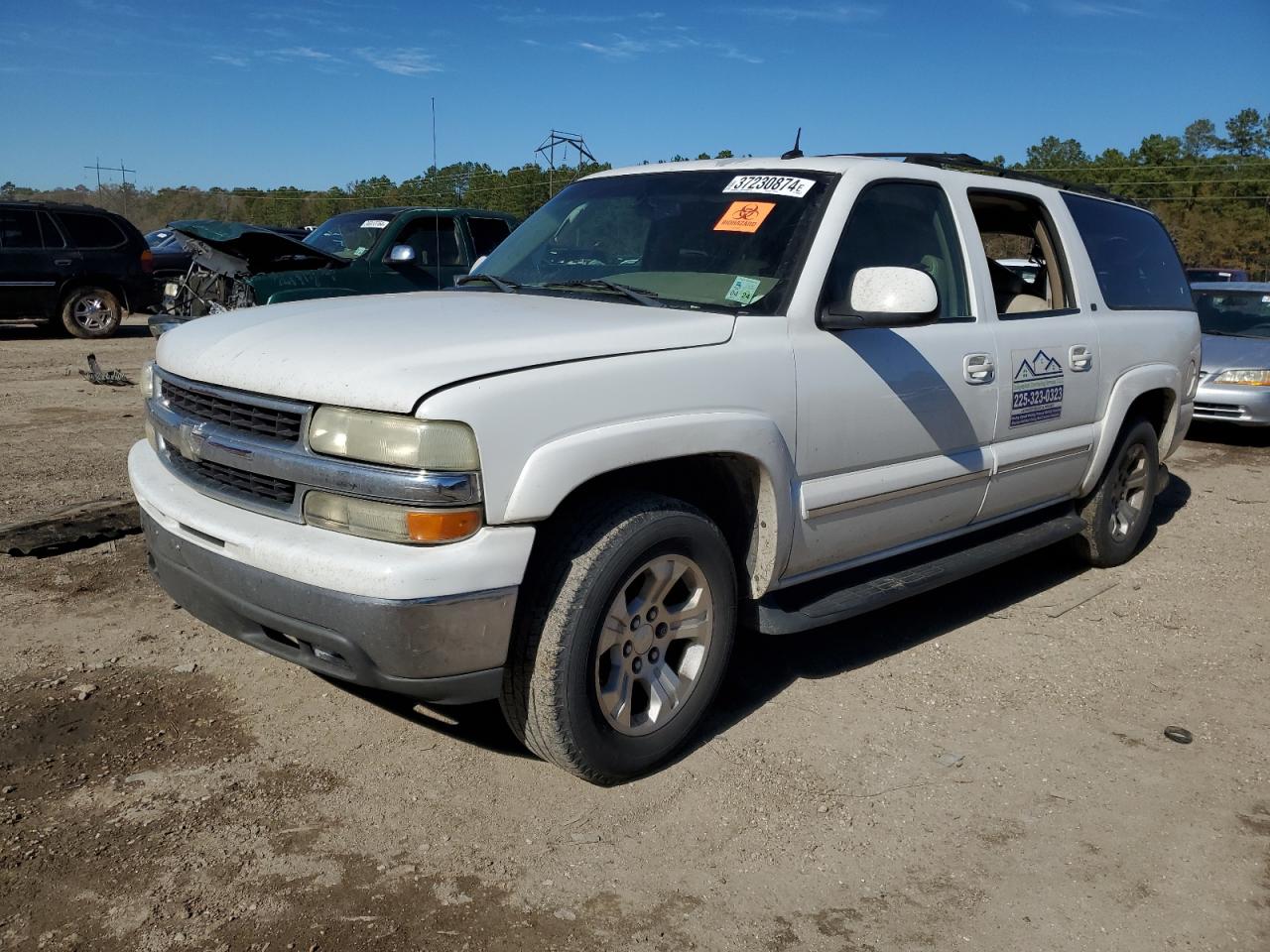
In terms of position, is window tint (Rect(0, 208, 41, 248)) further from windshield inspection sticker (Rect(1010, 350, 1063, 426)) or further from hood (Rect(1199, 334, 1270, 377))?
hood (Rect(1199, 334, 1270, 377))

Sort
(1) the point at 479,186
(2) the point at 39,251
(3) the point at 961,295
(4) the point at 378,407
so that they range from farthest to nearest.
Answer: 1. (1) the point at 479,186
2. (2) the point at 39,251
3. (3) the point at 961,295
4. (4) the point at 378,407

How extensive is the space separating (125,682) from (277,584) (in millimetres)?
1386

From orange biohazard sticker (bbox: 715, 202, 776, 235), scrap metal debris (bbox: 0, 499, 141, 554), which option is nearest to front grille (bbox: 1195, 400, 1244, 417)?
orange biohazard sticker (bbox: 715, 202, 776, 235)

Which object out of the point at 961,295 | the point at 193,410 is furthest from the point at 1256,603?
the point at 193,410

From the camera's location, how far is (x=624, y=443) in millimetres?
2992

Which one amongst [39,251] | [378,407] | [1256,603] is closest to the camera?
[378,407]

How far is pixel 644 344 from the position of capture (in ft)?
10.4

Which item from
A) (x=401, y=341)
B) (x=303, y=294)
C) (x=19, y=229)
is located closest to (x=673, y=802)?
(x=401, y=341)

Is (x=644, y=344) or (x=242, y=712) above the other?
(x=644, y=344)

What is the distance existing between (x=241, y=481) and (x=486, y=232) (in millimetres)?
8012

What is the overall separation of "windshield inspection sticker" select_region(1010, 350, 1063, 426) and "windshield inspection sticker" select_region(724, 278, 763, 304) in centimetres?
138

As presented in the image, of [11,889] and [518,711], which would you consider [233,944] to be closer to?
[11,889]

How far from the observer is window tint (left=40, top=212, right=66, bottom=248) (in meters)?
14.5

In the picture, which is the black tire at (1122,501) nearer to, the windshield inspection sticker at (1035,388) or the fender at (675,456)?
the windshield inspection sticker at (1035,388)
